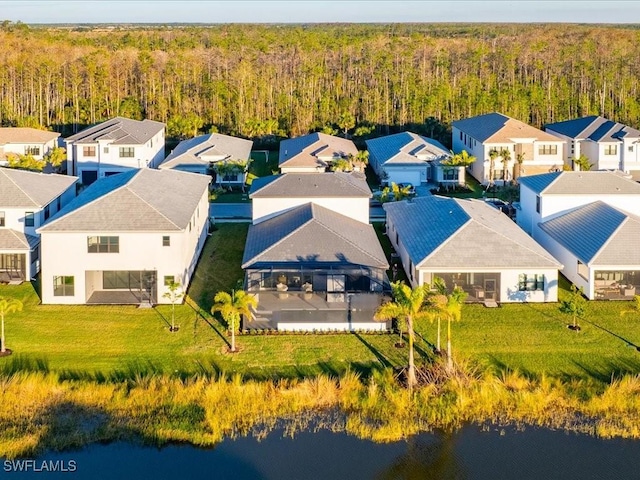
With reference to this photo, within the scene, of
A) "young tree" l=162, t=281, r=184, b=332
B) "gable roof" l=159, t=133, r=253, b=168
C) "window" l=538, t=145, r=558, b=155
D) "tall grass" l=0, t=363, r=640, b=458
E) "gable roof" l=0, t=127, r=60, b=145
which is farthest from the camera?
"gable roof" l=0, t=127, r=60, b=145

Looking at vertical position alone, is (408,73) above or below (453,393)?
above

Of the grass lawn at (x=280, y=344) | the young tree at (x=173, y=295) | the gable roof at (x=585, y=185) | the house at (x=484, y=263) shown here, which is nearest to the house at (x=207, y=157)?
the gable roof at (x=585, y=185)

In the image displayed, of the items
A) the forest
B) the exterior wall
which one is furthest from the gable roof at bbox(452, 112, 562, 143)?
the exterior wall

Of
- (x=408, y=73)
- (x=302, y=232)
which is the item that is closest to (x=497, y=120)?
(x=408, y=73)

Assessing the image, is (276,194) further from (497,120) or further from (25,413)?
(497,120)

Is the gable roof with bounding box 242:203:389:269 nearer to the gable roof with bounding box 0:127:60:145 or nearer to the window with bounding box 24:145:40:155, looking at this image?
the window with bounding box 24:145:40:155

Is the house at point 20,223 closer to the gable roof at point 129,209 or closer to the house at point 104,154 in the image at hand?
the gable roof at point 129,209
